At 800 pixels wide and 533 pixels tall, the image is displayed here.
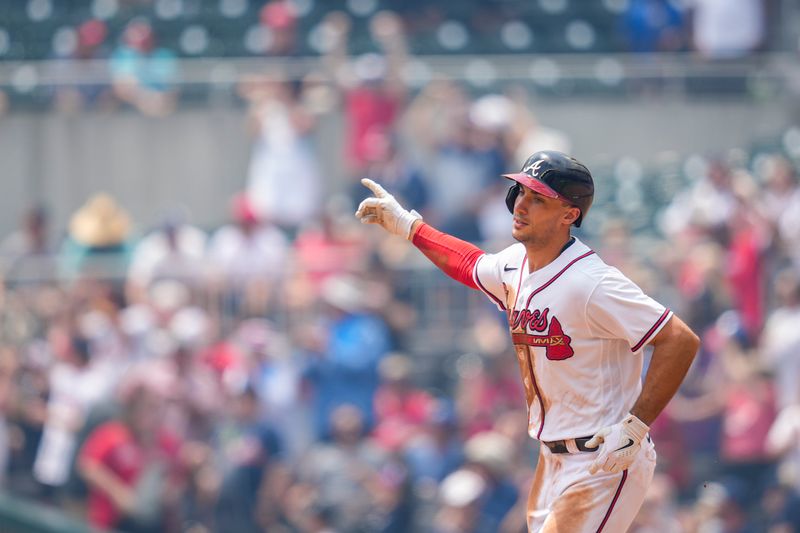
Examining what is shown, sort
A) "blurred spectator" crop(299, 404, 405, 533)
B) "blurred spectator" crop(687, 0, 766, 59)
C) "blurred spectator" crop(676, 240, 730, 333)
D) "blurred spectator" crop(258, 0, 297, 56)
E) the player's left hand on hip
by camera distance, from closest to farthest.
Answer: the player's left hand on hip → "blurred spectator" crop(299, 404, 405, 533) → "blurred spectator" crop(676, 240, 730, 333) → "blurred spectator" crop(687, 0, 766, 59) → "blurred spectator" crop(258, 0, 297, 56)

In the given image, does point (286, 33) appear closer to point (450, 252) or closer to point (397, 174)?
point (397, 174)

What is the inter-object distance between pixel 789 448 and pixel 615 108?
4.08 metres

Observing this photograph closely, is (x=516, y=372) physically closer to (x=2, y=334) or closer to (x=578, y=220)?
(x=2, y=334)

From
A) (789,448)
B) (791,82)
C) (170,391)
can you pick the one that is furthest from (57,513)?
(791,82)

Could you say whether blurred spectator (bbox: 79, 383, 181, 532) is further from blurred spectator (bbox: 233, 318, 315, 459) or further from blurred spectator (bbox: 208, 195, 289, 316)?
blurred spectator (bbox: 208, 195, 289, 316)

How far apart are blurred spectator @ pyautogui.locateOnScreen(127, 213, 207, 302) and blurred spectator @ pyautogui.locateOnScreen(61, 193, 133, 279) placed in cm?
13

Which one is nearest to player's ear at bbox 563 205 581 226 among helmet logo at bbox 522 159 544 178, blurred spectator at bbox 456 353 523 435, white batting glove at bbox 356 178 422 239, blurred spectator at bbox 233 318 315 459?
helmet logo at bbox 522 159 544 178

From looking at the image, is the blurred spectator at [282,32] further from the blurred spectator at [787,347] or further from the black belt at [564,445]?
the black belt at [564,445]

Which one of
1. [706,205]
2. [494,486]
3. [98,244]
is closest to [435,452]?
[494,486]

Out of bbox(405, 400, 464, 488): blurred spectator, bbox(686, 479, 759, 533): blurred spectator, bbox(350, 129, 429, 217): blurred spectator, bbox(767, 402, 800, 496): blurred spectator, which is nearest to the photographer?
bbox(686, 479, 759, 533): blurred spectator

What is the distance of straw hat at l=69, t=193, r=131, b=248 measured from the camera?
36.5ft

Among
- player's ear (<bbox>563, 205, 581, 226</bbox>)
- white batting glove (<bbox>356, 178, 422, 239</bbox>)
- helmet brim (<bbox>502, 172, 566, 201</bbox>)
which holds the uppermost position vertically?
helmet brim (<bbox>502, 172, 566, 201</bbox>)

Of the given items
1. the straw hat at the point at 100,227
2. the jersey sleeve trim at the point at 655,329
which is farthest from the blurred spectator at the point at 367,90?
the jersey sleeve trim at the point at 655,329

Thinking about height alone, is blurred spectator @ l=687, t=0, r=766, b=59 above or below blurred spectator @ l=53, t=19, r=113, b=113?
above
